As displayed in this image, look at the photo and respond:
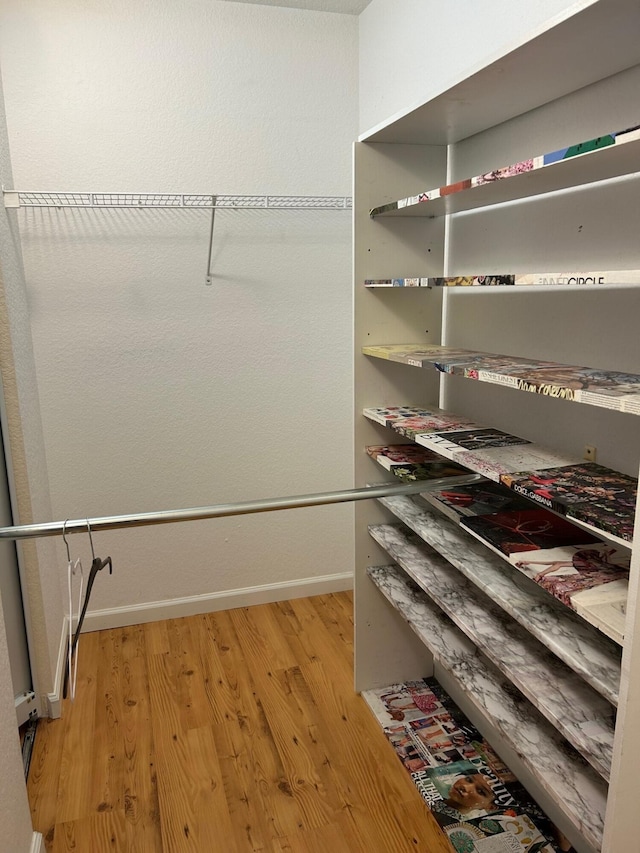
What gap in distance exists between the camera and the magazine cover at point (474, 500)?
1675 millimetres

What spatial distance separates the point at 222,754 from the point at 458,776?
0.78 m

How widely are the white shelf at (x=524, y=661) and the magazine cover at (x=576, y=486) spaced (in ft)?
1.33

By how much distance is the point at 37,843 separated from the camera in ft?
5.28

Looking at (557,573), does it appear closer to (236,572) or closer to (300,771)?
(300,771)

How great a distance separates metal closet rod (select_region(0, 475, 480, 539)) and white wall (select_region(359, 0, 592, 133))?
1.02 metres

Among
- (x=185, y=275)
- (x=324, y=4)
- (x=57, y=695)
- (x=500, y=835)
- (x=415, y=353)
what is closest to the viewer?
(x=500, y=835)

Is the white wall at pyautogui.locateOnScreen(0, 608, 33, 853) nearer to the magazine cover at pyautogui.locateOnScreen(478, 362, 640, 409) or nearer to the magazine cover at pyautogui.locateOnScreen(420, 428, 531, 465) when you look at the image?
the magazine cover at pyautogui.locateOnScreen(420, 428, 531, 465)

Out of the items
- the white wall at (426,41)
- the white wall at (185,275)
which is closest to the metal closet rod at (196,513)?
the white wall at (426,41)

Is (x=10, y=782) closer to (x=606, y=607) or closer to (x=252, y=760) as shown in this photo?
(x=252, y=760)

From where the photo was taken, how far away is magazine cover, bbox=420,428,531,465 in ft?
5.21

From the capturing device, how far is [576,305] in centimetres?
156

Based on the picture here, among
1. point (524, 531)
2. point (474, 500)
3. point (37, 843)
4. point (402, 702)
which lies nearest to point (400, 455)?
point (474, 500)

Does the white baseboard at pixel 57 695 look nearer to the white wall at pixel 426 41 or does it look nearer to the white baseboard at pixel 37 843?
the white baseboard at pixel 37 843

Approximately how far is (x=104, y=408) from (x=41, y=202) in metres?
0.85
